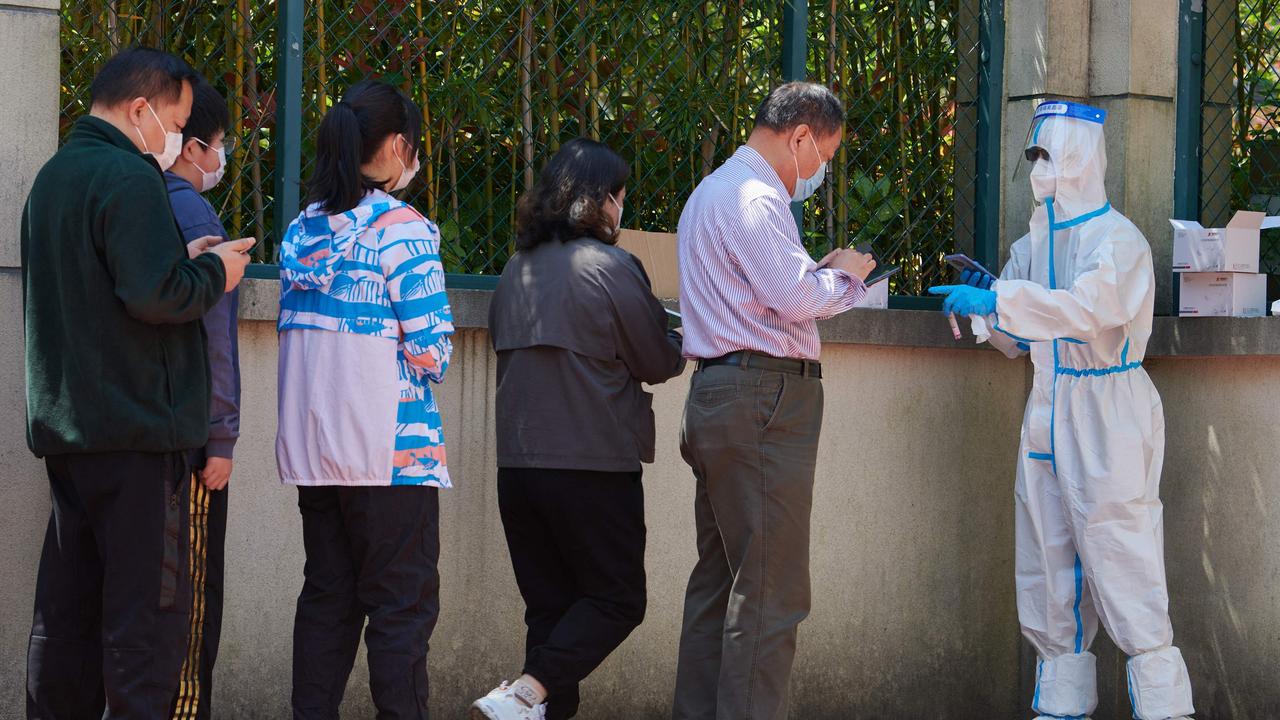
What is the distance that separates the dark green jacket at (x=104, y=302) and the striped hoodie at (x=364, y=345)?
481 millimetres

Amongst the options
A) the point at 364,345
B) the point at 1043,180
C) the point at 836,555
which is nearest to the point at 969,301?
the point at 1043,180

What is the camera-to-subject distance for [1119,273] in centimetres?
477

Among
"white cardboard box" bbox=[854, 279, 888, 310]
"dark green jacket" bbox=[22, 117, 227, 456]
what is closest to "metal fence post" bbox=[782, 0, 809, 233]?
"white cardboard box" bbox=[854, 279, 888, 310]

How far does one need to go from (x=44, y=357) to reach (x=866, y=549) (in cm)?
309

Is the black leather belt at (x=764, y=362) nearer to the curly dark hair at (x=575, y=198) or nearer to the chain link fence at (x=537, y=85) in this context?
the curly dark hair at (x=575, y=198)

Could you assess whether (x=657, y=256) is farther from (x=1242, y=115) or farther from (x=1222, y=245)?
(x=1242, y=115)

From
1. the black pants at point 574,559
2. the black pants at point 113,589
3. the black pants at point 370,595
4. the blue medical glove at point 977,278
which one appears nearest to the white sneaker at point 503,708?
the black pants at point 574,559

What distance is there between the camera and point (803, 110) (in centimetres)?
419

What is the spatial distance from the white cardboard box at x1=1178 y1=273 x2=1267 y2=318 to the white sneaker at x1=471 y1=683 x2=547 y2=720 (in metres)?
2.74

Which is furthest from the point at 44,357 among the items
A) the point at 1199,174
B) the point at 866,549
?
the point at 1199,174

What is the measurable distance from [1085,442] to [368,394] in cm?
236

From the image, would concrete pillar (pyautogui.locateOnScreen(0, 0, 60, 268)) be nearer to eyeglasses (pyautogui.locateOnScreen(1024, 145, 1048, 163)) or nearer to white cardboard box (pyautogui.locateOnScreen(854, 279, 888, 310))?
white cardboard box (pyautogui.locateOnScreen(854, 279, 888, 310))

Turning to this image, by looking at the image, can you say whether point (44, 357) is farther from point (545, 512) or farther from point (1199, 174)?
point (1199, 174)

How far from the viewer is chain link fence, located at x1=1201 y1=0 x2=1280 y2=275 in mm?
5809
